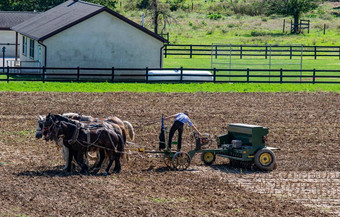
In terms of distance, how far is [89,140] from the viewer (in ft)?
48.6

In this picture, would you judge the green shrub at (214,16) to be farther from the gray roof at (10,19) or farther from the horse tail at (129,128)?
the horse tail at (129,128)

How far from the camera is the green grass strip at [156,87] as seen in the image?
3170 cm

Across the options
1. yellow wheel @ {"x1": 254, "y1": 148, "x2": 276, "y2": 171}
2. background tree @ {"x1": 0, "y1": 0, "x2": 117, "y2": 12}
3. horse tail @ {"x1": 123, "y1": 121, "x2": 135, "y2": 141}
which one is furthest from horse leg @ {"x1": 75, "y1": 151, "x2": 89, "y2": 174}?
background tree @ {"x1": 0, "y1": 0, "x2": 117, "y2": 12}

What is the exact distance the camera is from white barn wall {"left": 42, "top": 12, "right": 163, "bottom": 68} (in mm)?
37594

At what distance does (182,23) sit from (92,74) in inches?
1683

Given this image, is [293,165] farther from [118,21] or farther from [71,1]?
[71,1]

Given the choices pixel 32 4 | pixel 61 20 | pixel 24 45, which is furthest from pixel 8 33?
pixel 61 20

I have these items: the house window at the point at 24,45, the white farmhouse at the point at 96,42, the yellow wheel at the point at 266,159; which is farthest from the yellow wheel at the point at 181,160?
the house window at the point at 24,45

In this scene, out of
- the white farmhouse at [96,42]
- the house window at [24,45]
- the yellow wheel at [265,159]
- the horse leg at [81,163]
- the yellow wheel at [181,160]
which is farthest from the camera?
the house window at [24,45]

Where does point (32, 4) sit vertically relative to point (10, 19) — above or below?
above

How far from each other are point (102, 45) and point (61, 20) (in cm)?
362

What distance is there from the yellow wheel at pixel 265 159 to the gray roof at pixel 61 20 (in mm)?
23016

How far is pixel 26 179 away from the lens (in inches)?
557

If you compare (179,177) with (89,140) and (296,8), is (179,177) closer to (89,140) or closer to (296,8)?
(89,140)
